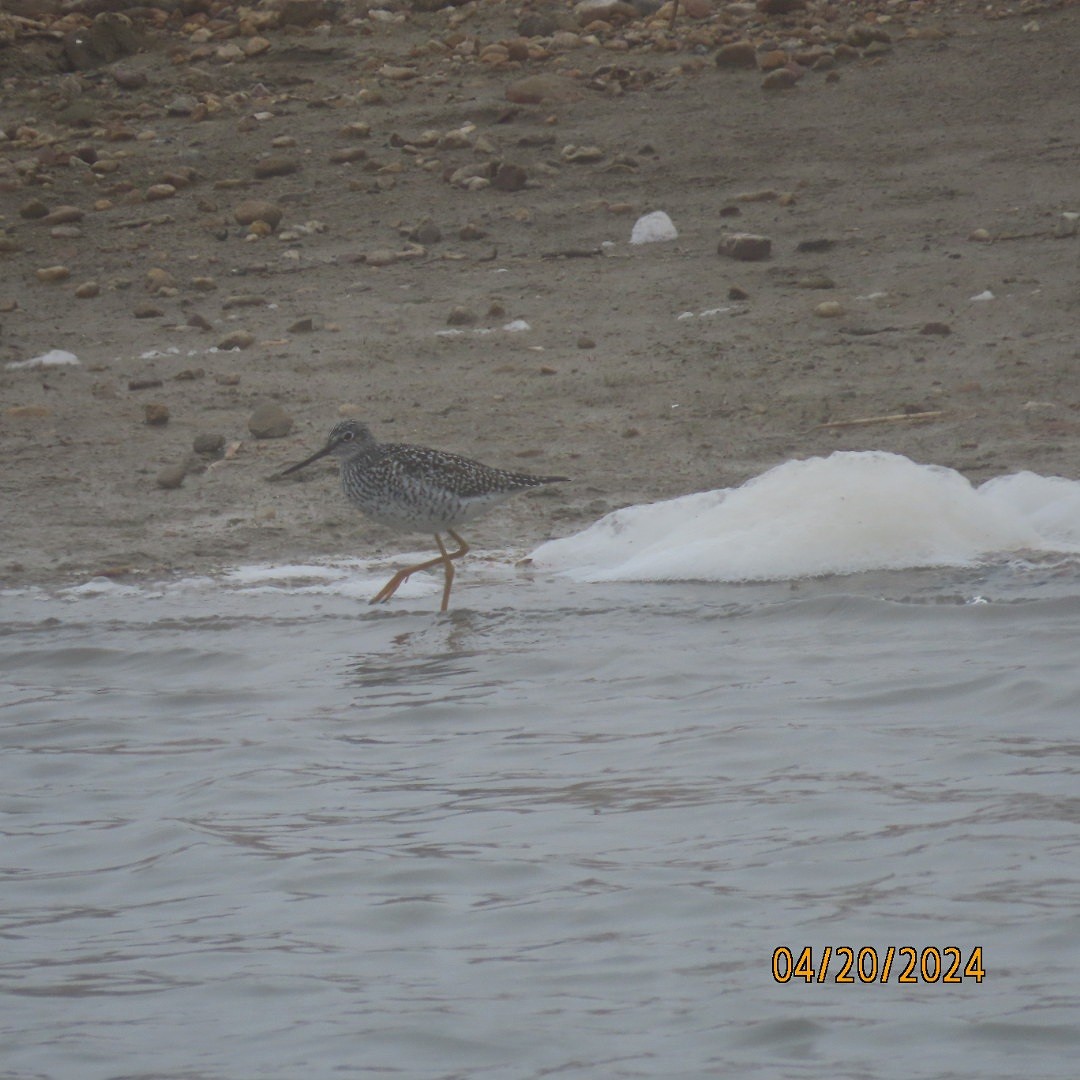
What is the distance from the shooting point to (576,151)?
12.4 meters

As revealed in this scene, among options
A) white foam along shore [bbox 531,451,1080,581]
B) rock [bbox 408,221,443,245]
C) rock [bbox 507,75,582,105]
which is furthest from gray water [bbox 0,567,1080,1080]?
rock [bbox 507,75,582,105]

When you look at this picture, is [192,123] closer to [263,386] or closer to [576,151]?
[576,151]

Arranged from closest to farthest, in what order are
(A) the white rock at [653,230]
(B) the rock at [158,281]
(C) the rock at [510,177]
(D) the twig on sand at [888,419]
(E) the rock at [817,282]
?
(D) the twig on sand at [888,419] < (E) the rock at [817,282] < (B) the rock at [158,281] < (A) the white rock at [653,230] < (C) the rock at [510,177]

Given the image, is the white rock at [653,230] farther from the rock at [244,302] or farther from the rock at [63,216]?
the rock at [63,216]

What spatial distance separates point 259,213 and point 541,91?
2.46m

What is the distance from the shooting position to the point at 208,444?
9.34 metres

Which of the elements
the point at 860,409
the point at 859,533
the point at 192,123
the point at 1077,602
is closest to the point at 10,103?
the point at 192,123

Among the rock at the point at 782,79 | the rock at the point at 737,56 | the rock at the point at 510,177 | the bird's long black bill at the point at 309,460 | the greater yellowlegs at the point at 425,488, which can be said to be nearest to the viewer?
the greater yellowlegs at the point at 425,488

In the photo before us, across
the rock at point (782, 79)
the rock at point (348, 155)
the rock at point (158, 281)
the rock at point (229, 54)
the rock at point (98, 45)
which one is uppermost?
the rock at point (98, 45)

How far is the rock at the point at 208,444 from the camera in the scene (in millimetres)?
9320

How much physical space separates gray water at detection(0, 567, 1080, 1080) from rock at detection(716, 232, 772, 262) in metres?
3.44

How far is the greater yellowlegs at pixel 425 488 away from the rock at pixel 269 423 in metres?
0.99

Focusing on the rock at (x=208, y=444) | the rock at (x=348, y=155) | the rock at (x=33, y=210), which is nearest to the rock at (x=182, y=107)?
the rock at (x=348, y=155)

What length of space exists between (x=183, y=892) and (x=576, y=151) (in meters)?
8.21
